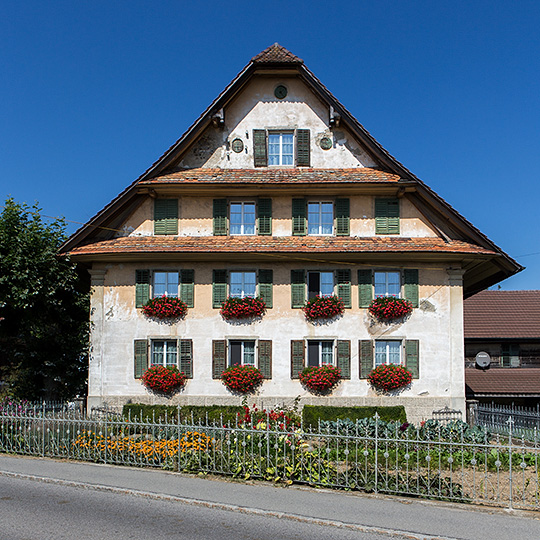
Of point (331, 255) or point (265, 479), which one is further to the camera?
point (331, 255)

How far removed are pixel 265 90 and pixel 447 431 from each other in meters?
13.0

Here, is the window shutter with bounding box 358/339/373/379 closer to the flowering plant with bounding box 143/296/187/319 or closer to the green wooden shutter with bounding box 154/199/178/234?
the flowering plant with bounding box 143/296/187/319

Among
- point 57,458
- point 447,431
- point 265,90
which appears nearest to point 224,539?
point 57,458

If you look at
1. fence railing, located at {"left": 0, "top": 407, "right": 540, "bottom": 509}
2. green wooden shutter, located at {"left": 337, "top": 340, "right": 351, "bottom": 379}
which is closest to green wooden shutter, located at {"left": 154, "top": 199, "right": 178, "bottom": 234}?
green wooden shutter, located at {"left": 337, "top": 340, "right": 351, "bottom": 379}

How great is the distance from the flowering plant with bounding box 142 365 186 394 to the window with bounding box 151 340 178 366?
34cm

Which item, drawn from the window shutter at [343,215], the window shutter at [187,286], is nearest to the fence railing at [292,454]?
the window shutter at [187,286]

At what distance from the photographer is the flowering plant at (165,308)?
20453mm

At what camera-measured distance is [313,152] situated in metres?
21.5

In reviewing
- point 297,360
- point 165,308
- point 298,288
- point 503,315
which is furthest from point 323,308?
Result: point 503,315

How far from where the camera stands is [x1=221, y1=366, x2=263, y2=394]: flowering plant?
20.1 m

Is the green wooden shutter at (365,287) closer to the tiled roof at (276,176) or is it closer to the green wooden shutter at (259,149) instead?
the tiled roof at (276,176)

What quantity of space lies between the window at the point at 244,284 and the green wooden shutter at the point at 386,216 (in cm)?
459

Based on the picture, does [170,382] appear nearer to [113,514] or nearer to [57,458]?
[57,458]

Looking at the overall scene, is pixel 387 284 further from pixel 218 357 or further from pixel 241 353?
pixel 218 357
